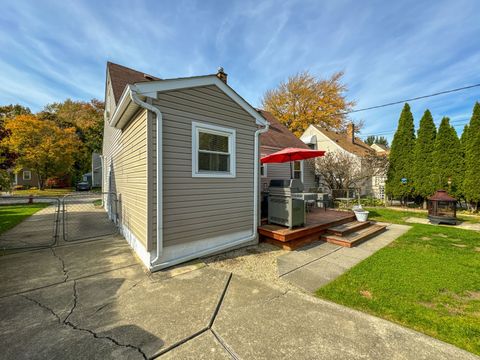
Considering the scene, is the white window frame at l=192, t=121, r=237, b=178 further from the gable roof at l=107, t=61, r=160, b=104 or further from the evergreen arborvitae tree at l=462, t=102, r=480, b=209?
the evergreen arborvitae tree at l=462, t=102, r=480, b=209

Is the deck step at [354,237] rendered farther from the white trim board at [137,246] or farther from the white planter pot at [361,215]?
the white trim board at [137,246]

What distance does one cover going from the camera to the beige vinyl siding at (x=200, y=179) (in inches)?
154

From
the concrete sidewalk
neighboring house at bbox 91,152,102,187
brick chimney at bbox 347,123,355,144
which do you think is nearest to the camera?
the concrete sidewalk

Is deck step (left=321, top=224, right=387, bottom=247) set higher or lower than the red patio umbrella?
lower

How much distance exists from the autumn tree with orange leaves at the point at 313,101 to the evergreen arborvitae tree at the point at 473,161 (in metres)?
14.3

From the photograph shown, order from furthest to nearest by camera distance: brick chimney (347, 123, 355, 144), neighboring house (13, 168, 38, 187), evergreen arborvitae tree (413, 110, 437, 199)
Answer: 1. neighboring house (13, 168, 38, 187)
2. brick chimney (347, 123, 355, 144)
3. evergreen arborvitae tree (413, 110, 437, 199)

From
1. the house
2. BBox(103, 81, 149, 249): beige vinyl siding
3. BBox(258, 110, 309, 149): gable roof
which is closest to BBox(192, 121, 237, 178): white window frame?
the house

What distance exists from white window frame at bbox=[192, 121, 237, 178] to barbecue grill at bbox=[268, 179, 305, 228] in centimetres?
145

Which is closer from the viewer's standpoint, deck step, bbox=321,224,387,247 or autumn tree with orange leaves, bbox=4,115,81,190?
deck step, bbox=321,224,387,247

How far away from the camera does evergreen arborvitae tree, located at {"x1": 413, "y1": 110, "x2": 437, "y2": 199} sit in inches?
400

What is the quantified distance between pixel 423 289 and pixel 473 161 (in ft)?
31.5

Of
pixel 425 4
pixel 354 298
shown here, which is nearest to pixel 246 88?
pixel 425 4

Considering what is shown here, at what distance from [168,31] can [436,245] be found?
32.8 feet

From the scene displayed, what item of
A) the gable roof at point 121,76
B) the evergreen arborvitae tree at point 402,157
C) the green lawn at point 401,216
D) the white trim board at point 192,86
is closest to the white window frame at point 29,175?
the gable roof at point 121,76
